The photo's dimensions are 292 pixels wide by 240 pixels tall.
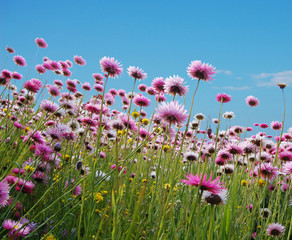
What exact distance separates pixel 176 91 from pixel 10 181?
115cm

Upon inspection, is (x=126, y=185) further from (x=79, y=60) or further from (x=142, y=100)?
(x=79, y=60)

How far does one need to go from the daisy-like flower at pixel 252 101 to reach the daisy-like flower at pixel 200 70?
2552 millimetres

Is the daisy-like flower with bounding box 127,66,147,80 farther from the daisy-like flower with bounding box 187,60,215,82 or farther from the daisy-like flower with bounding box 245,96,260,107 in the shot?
the daisy-like flower with bounding box 245,96,260,107

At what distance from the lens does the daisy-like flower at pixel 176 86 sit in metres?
1.50

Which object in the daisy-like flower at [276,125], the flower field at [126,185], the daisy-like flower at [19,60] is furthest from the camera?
the daisy-like flower at [19,60]

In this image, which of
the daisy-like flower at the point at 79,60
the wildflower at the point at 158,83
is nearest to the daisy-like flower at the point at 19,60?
the daisy-like flower at the point at 79,60

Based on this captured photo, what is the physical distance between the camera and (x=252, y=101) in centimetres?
376

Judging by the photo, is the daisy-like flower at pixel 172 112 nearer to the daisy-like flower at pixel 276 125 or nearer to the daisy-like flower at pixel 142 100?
the daisy-like flower at pixel 142 100

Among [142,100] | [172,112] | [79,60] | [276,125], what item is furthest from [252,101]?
[79,60]

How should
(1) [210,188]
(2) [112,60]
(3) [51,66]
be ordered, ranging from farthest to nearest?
1. (3) [51,66]
2. (2) [112,60]
3. (1) [210,188]

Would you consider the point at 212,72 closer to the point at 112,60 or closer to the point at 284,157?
the point at 112,60

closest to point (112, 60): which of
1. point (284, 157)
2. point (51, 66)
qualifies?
point (284, 157)

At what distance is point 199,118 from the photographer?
4684 mm

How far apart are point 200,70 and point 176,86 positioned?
0.57ft
